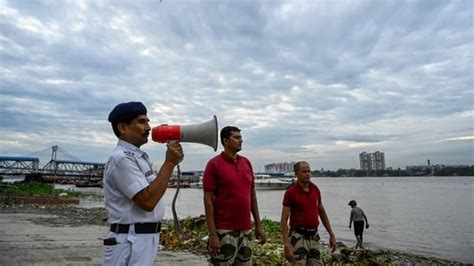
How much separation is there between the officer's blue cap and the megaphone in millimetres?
229

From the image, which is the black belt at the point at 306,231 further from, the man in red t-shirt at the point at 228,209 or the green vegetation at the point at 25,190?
the green vegetation at the point at 25,190

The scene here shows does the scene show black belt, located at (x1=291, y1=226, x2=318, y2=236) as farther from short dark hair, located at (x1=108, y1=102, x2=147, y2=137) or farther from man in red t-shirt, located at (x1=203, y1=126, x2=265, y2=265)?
short dark hair, located at (x1=108, y1=102, x2=147, y2=137)

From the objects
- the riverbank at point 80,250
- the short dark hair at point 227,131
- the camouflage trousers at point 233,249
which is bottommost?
the riverbank at point 80,250

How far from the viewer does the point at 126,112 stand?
223 cm

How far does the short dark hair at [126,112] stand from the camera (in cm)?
223

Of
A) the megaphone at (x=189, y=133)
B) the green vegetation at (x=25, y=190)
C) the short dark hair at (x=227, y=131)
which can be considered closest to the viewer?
the megaphone at (x=189, y=133)

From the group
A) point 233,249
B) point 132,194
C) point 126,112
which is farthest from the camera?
point 233,249

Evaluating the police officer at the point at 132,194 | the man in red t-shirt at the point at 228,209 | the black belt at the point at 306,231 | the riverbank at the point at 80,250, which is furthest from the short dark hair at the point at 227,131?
the riverbank at the point at 80,250

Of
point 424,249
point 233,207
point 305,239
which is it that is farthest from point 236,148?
point 424,249

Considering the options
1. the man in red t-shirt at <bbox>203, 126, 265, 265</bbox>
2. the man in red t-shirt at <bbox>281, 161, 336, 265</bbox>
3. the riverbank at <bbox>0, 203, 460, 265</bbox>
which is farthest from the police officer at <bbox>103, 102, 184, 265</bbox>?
the riverbank at <bbox>0, 203, 460, 265</bbox>

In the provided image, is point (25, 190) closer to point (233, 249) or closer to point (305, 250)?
point (305, 250)

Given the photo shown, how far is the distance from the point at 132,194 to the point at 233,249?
187 centimetres

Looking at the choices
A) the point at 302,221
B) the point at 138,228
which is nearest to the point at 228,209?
the point at 302,221

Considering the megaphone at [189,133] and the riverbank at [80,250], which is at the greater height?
the megaphone at [189,133]
